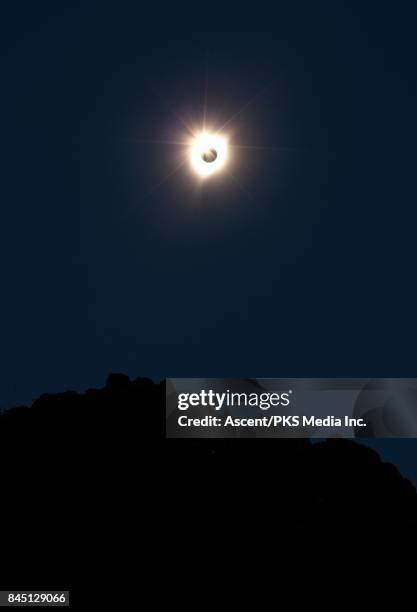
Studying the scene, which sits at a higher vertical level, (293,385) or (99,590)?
(293,385)

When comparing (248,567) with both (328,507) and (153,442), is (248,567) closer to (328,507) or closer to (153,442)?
(328,507)

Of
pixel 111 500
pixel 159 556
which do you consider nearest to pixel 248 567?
pixel 159 556

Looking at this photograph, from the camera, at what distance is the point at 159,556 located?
29422 mm

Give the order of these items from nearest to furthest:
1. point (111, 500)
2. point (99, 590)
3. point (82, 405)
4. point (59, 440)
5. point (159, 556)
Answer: point (99, 590)
point (159, 556)
point (111, 500)
point (59, 440)
point (82, 405)

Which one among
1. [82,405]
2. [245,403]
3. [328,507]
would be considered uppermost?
[82,405]

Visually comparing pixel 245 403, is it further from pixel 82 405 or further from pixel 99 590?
pixel 82 405

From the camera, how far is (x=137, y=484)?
32750 mm

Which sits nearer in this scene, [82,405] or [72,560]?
[72,560]

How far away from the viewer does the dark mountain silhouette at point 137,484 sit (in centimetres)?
2873

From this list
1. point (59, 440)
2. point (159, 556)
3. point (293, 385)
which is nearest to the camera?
point (293, 385)

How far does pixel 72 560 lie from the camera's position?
27.8m

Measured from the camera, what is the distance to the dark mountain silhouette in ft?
94.3

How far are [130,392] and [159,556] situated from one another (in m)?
14.0

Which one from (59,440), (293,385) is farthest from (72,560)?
(293,385)
